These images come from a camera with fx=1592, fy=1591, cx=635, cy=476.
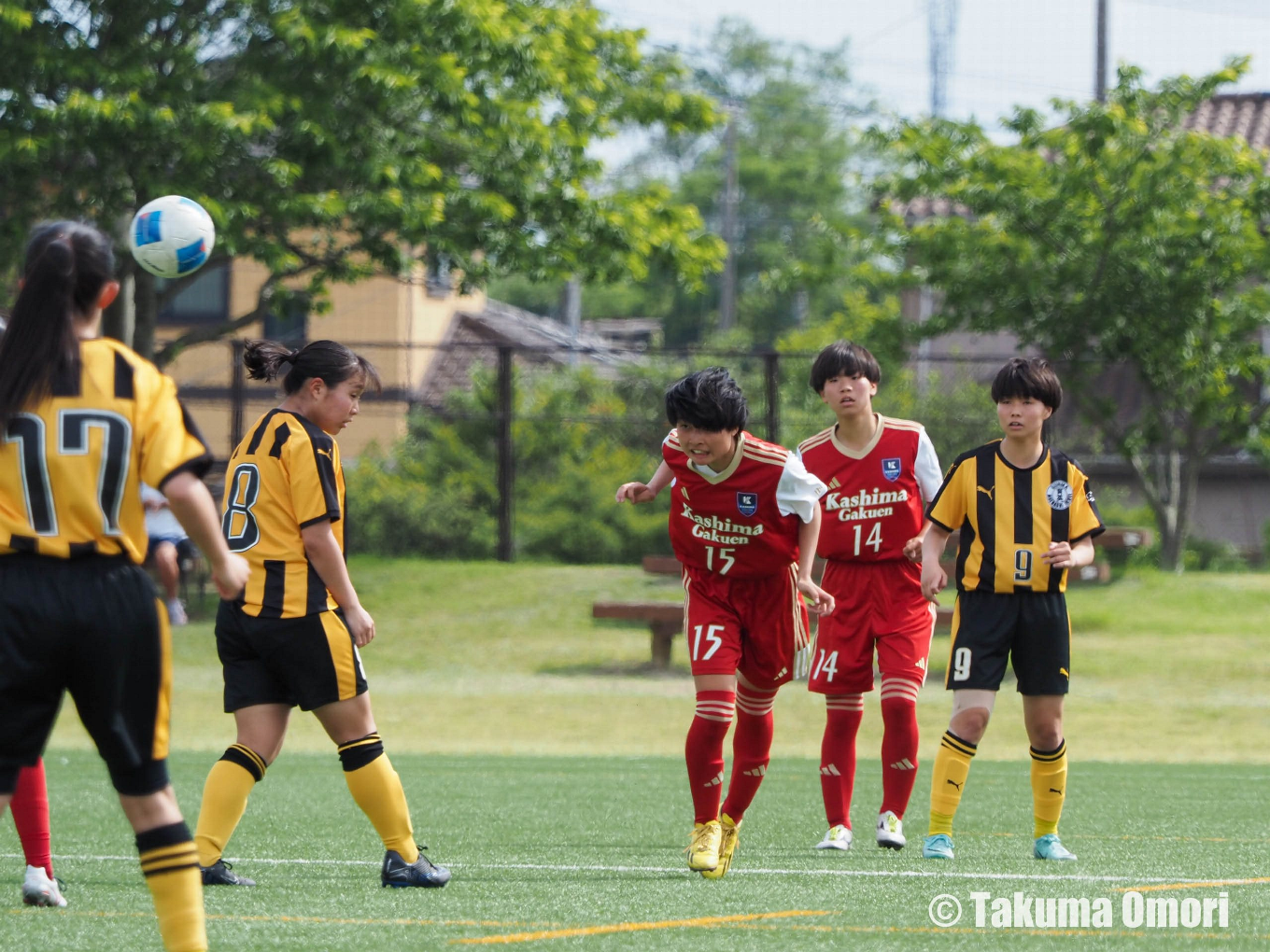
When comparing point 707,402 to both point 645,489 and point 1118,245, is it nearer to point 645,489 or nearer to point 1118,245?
A: point 645,489

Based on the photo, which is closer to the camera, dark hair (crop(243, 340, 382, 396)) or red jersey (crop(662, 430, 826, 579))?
dark hair (crop(243, 340, 382, 396))

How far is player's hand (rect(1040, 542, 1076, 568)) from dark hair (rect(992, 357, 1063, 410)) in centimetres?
57

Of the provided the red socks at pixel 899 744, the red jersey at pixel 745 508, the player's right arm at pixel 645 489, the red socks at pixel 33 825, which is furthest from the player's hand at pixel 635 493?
the red socks at pixel 33 825

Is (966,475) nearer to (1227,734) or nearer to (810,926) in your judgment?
(810,926)

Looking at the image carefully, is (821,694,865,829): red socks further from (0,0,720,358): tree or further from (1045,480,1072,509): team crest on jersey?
(0,0,720,358): tree

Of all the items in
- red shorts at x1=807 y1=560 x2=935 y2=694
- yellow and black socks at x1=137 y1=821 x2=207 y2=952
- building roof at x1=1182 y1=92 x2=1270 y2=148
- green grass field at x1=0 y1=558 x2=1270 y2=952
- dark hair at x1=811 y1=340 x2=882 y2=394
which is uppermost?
building roof at x1=1182 y1=92 x2=1270 y2=148

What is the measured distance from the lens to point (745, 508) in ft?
19.1

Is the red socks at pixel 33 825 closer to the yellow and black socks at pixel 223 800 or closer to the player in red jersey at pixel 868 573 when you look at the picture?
the yellow and black socks at pixel 223 800

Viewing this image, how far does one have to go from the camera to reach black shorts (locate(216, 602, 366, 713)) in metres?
5.16

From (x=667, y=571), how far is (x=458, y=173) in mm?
5414

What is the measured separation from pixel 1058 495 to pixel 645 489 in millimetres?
1607

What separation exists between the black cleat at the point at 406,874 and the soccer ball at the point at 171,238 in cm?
234

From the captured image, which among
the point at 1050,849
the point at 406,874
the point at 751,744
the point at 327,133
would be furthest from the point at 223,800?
→ the point at 327,133

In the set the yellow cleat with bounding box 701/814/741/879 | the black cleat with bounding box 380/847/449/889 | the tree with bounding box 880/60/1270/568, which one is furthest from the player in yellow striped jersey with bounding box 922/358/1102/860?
the tree with bounding box 880/60/1270/568
